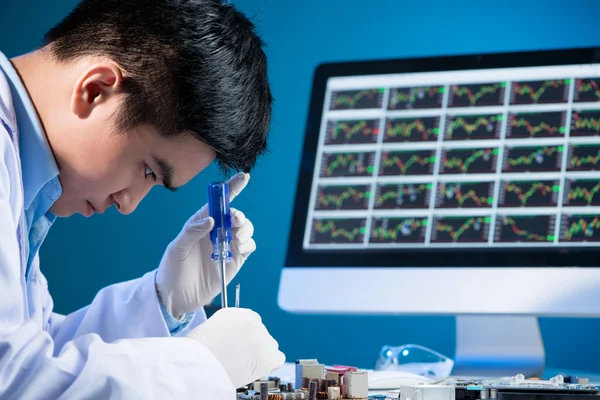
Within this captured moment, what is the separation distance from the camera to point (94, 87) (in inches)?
34.9

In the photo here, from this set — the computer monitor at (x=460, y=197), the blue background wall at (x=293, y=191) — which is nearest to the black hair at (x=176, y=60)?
the computer monitor at (x=460, y=197)

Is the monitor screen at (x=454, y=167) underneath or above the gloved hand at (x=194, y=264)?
above

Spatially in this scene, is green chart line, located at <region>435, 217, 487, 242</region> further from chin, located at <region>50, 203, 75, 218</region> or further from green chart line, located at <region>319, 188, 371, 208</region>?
chin, located at <region>50, 203, 75, 218</region>

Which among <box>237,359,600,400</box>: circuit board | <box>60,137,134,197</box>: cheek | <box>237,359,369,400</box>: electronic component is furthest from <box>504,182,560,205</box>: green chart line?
<box>60,137,134,197</box>: cheek

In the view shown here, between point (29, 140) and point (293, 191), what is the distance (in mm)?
1591

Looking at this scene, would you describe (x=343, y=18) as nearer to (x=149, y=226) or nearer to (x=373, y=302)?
(x=149, y=226)

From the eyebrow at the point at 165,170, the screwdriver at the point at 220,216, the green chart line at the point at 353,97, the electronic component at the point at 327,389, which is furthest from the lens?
the green chart line at the point at 353,97

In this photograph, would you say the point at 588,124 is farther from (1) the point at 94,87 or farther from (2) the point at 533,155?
(1) the point at 94,87

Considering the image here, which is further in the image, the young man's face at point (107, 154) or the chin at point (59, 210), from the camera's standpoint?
the chin at point (59, 210)

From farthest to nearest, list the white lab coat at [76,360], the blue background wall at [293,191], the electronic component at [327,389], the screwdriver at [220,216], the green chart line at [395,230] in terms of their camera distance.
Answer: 1. the blue background wall at [293,191]
2. the green chart line at [395,230]
3. the screwdriver at [220,216]
4. the electronic component at [327,389]
5. the white lab coat at [76,360]

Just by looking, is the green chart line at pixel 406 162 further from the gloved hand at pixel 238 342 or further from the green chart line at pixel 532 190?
the gloved hand at pixel 238 342

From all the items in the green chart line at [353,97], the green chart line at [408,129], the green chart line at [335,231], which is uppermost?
the green chart line at [353,97]

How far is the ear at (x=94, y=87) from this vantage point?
875mm

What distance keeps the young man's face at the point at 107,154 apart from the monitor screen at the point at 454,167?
0.55m
